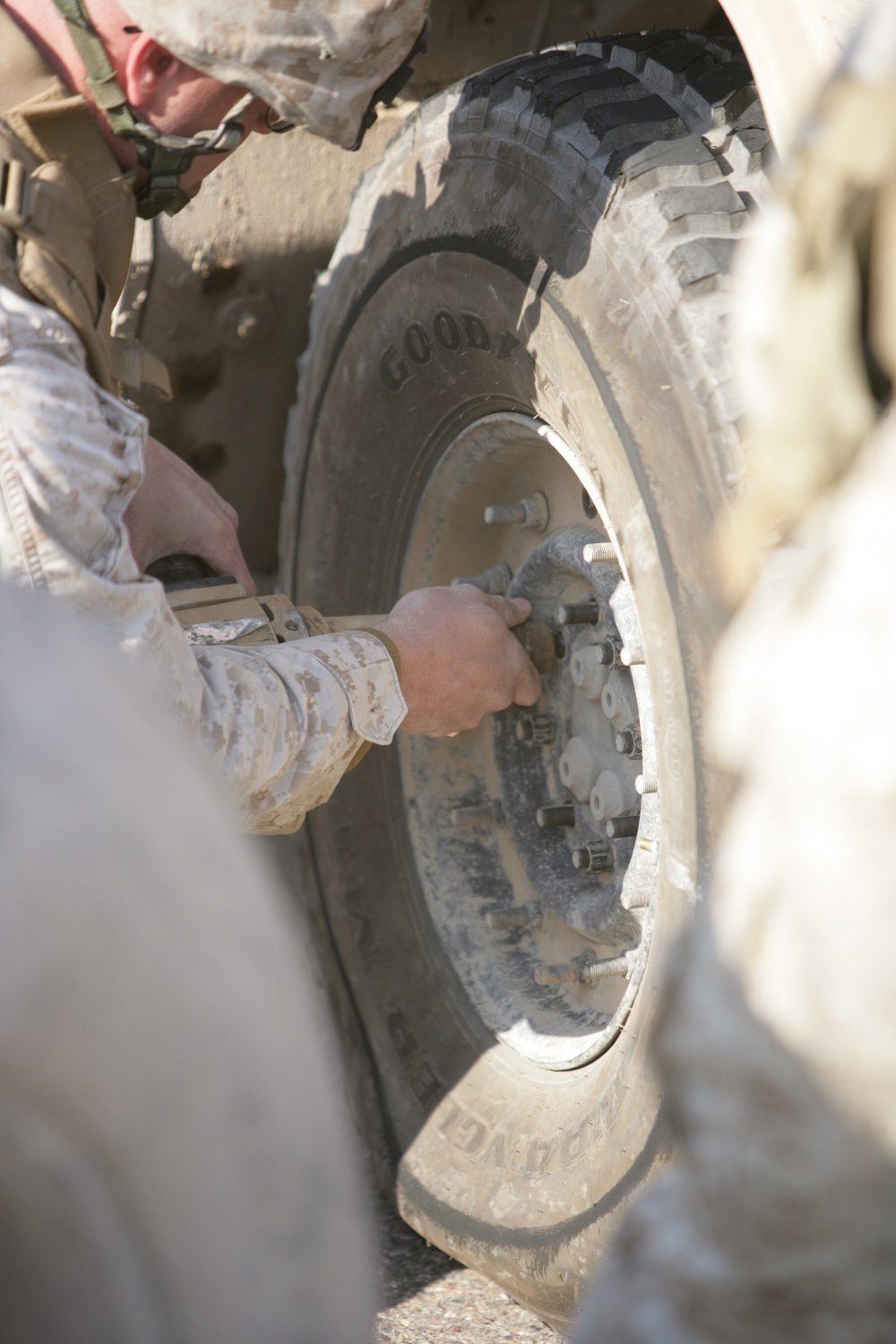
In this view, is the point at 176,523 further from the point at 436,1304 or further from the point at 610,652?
the point at 436,1304

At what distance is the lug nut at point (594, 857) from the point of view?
1.45m

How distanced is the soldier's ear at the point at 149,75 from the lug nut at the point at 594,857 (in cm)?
Result: 95

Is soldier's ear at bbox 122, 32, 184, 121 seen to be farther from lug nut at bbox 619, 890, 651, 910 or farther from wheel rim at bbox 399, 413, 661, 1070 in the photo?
lug nut at bbox 619, 890, 651, 910

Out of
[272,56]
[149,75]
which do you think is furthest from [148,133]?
[272,56]

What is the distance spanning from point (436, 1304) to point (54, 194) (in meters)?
1.36

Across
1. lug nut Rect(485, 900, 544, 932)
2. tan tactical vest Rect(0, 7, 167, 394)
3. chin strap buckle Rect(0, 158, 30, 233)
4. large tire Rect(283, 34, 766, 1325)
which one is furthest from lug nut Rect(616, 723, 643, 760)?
chin strap buckle Rect(0, 158, 30, 233)

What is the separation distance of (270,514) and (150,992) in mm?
1553

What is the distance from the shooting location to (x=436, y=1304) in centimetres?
151

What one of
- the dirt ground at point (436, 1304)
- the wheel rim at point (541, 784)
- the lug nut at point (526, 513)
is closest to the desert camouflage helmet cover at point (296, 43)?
the wheel rim at point (541, 784)

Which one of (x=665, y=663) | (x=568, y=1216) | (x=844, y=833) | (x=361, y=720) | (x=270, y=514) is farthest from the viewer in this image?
(x=270, y=514)

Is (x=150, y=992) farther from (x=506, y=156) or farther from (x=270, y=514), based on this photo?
(x=270, y=514)

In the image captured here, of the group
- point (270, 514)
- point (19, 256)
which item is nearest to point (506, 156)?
point (19, 256)

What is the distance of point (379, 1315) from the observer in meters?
1.47

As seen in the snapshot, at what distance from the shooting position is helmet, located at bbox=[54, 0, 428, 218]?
1164 mm
